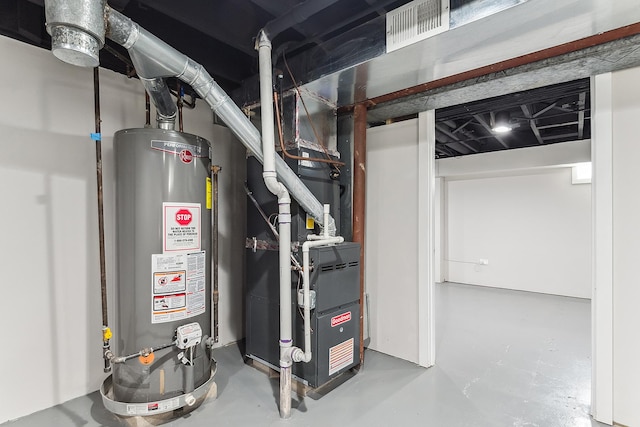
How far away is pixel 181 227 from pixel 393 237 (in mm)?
1817

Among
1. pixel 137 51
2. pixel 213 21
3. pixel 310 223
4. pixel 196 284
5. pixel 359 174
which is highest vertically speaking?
pixel 213 21

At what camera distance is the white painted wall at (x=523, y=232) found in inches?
193

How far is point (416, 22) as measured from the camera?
1.64 meters

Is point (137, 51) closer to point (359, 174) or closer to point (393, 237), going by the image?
point (359, 174)

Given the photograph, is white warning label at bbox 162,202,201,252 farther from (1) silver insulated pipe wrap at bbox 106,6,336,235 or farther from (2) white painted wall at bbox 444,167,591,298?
(2) white painted wall at bbox 444,167,591,298

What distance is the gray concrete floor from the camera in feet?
6.28

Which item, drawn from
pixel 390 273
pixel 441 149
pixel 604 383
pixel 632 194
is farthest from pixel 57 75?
pixel 441 149

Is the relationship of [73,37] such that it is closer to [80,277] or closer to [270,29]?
[270,29]

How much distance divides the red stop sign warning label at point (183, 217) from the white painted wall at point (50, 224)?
0.79 m

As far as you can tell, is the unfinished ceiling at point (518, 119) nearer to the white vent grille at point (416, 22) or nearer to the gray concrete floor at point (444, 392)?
the white vent grille at point (416, 22)

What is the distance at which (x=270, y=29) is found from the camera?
1.90 m

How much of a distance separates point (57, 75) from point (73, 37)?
1.01 m

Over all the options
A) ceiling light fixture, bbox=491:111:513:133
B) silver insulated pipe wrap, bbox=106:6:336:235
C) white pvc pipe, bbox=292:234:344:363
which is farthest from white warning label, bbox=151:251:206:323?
ceiling light fixture, bbox=491:111:513:133

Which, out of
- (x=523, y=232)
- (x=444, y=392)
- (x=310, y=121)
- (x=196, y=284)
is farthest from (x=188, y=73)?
(x=523, y=232)
